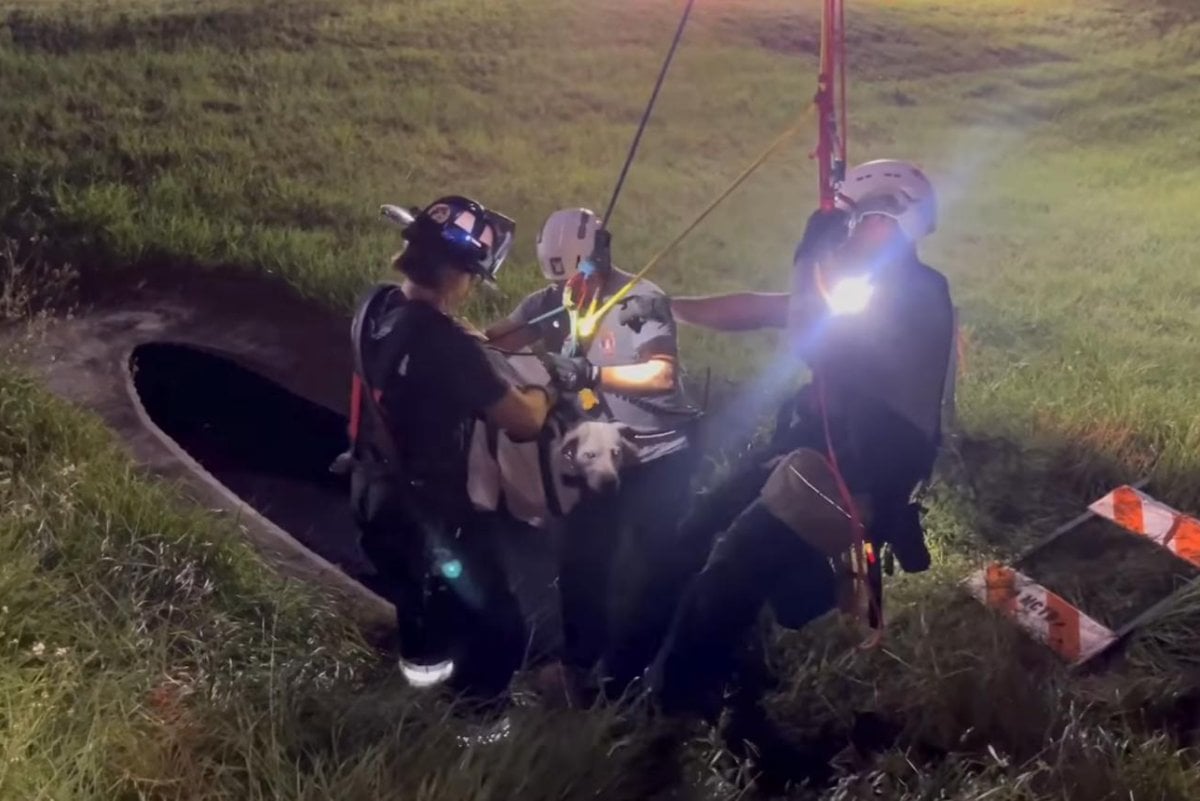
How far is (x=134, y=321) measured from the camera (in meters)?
2.92

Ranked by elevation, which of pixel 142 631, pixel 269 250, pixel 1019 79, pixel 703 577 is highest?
pixel 1019 79

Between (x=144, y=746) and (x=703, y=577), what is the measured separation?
1029 millimetres

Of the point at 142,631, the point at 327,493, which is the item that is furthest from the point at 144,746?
the point at 327,493

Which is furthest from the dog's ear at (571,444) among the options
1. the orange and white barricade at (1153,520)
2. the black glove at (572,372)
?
the orange and white barricade at (1153,520)

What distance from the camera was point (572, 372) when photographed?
2.13m

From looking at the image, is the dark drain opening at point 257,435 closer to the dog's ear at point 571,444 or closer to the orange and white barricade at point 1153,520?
the dog's ear at point 571,444

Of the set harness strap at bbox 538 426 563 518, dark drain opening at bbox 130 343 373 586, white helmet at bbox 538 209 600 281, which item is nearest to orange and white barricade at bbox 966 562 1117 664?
harness strap at bbox 538 426 563 518

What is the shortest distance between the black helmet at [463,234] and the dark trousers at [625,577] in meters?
0.50

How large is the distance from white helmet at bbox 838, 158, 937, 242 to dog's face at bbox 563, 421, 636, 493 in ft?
1.98

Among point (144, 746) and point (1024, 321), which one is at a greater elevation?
point (1024, 321)

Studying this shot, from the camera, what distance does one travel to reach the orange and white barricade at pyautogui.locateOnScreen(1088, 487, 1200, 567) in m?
2.49

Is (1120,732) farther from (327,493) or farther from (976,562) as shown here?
(327,493)

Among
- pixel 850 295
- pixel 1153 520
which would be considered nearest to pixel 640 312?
pixel 850 295

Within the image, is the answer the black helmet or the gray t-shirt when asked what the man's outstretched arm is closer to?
the gray t-shirt
